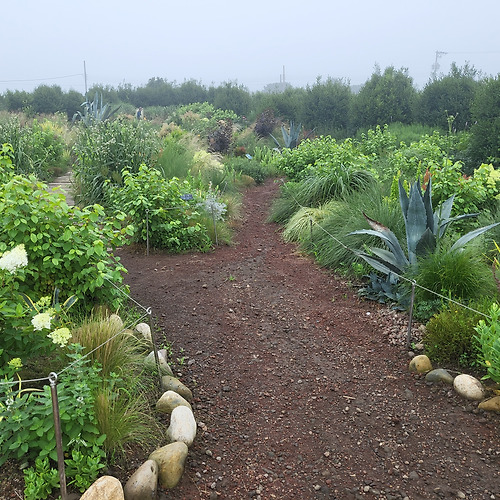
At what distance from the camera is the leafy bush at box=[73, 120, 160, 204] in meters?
7.35

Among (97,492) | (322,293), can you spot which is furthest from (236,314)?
(97,492)

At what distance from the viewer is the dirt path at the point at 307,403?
2363 millimetres

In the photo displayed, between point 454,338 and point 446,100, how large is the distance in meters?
15.7

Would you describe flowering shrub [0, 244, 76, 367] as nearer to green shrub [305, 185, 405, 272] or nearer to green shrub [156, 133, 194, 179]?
green shrub [305, 185, 405, 272]

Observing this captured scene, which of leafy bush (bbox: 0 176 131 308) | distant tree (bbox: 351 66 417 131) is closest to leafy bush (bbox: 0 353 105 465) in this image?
leafy bush (bbox: 0 176 131 308)

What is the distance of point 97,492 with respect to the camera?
199cm

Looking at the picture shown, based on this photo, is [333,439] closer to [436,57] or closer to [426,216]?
[426,216]

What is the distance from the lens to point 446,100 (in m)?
16.7

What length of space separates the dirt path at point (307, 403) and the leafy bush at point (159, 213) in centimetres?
90

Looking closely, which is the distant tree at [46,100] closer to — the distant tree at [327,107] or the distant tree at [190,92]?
the distant tree at [190,92]

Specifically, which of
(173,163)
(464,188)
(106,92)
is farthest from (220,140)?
(106,92)

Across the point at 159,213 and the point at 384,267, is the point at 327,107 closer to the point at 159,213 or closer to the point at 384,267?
the point at 159,213

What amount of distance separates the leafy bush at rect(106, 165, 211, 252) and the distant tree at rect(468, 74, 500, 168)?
6599 mm

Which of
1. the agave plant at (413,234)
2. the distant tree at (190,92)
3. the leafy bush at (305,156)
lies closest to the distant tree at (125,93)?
the distant tree at (190,92)
